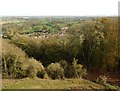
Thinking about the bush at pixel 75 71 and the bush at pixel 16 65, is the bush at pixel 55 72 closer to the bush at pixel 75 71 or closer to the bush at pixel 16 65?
the bush at pixel 75 71

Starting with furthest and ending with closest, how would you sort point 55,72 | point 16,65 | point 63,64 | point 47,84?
point 63,64 → point 55,72 → point 16,65 → point 47,84

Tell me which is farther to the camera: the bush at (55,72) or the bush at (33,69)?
the bush at (55,72)

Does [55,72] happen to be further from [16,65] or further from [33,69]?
[16,65]

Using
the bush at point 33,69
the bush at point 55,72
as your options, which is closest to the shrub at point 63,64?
the bush at point 55,72

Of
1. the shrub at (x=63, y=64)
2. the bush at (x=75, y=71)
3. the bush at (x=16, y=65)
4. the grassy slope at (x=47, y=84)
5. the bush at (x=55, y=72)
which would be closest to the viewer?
the grassy slope at (x=47, y=84)

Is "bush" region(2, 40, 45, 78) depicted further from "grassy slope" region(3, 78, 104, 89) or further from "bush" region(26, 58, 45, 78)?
"grassy slope" region(3, 78, 104, 89)

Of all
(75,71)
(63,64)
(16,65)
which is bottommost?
(75,71)

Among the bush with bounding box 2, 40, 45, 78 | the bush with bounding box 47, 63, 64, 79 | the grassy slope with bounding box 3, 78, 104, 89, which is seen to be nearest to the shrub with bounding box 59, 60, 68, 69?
the bush with bounding box 47, 63, 64, 79

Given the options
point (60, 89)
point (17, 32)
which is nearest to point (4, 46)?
point (17, 32)

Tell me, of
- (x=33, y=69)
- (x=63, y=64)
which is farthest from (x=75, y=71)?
(x=33, y=69)

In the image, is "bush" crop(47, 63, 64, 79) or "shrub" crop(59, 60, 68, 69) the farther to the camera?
"shrub" crop(59, 60, 68, 69)

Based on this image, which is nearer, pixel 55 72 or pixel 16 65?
pixel 16 65
